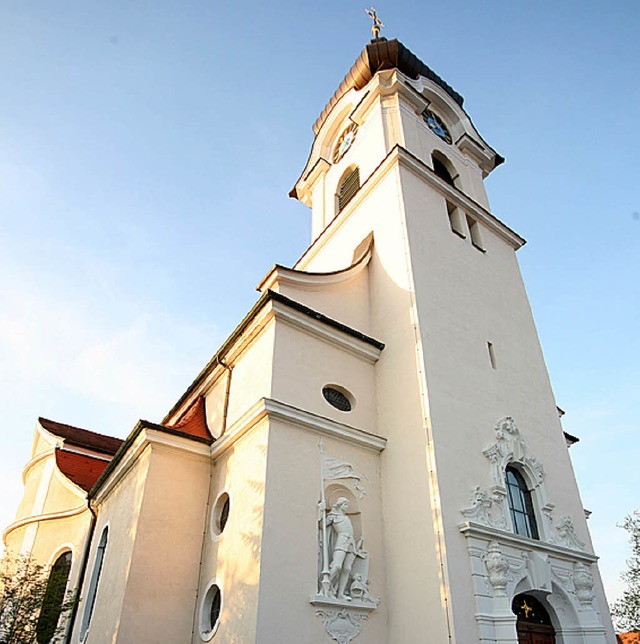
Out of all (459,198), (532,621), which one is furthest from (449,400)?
(459,198)

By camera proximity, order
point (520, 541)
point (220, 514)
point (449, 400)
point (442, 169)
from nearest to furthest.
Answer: point (520, 541) < point (220, 514) < point (449, 400) < point (442, 169)

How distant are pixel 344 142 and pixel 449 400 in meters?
11.9

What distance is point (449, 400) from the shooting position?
10711 millimetres

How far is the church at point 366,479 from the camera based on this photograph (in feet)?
28.8

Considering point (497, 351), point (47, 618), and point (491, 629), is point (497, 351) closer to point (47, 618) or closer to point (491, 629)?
point (491, 629)

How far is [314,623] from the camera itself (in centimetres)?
834

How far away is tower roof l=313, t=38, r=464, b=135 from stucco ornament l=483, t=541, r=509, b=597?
15583mm

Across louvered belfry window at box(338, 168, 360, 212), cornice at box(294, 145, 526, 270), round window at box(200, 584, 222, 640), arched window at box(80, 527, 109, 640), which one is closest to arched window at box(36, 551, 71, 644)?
arched window at box(80, 527, 109, 640)

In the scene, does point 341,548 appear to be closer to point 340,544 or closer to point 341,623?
point 340,544

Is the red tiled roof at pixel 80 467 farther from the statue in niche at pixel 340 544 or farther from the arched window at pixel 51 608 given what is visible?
the statue in niche at pixel 340 544

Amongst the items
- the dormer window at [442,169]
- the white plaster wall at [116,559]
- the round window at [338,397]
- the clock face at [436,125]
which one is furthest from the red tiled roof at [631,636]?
the clock face at [436,125]

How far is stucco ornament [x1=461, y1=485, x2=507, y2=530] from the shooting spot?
9531 millimetres

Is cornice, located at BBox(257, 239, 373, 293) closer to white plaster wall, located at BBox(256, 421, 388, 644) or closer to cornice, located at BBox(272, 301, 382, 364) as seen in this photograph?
cornice, located at BBox(272, 301, 382, 364)

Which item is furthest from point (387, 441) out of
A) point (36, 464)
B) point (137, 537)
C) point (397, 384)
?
point (36, 464)
